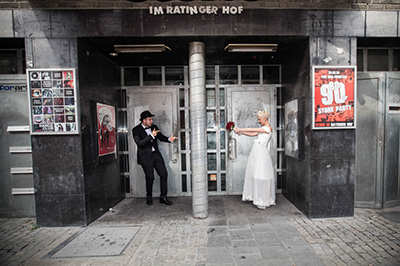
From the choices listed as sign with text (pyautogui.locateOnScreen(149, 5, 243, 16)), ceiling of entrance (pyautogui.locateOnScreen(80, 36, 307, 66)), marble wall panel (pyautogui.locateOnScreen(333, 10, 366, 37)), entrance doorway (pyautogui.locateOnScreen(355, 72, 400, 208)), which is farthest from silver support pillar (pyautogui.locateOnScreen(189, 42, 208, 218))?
entrance doorway (pyautogui.locateOnScreen(355, 72, 400, 208))

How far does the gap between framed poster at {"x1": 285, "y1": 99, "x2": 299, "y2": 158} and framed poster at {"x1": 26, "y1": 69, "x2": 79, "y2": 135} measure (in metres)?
4.78

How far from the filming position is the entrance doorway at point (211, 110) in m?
5.58

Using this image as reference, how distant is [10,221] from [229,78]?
626 cm

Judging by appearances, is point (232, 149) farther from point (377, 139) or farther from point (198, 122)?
point (377, 139)

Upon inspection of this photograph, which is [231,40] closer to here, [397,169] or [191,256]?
[191,256]

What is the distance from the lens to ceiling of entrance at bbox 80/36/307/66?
4.10 metres

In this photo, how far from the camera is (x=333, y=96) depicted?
4.11 metres

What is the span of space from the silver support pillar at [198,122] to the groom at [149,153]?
97 centimetres

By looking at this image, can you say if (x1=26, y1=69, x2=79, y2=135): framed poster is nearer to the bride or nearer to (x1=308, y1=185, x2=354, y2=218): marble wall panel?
the bride

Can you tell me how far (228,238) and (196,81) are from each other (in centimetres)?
303

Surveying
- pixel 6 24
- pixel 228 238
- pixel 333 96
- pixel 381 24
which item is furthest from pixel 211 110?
pixel 6 24

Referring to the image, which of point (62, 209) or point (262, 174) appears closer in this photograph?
point (62, 209)

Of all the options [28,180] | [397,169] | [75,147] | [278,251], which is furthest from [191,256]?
[397,169]

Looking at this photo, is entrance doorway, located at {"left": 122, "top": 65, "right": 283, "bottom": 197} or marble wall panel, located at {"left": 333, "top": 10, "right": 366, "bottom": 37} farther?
entrance doorway, located at {"left": 122, "top": 65, "right": 283, "bottom": 197}
